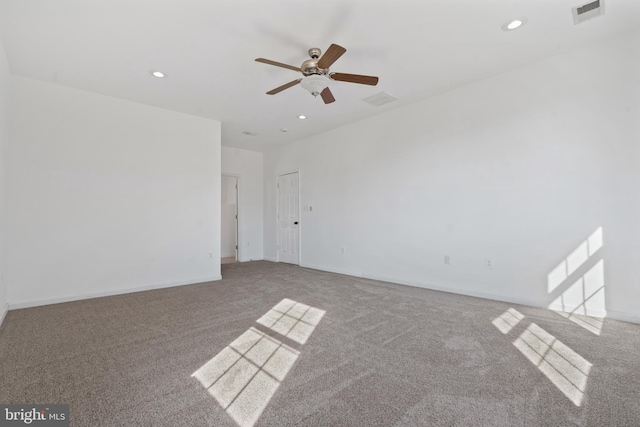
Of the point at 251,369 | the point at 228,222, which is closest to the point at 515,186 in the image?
the point at 251,369

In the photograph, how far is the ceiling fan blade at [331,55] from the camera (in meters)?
2.31

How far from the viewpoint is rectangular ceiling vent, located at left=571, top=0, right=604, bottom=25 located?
2445mm

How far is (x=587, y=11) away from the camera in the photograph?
2523 mm

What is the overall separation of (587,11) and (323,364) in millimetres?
3758

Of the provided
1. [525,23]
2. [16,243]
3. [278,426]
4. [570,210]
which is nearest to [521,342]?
[570,210]

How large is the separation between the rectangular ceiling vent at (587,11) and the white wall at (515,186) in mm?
596

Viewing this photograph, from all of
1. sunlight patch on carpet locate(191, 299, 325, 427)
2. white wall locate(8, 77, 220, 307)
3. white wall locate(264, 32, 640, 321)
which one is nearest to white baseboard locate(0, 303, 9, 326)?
white wall locate(8, 77, 220, 307)

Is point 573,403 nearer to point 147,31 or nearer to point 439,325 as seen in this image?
point 439,325

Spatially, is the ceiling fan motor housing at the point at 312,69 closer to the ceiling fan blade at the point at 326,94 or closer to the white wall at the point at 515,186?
the ceiling fan blade at the point at 326,94

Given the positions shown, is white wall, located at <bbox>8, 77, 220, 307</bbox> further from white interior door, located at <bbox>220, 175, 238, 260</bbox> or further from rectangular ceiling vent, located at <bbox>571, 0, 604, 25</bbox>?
rectangular ceiling vent, located at <bbox>571, 0, 604, 25</bbox>

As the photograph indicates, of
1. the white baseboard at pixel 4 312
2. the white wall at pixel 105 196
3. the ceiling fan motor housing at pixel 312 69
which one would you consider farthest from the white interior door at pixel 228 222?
the ceiling fan motor housing at pixel 312 69

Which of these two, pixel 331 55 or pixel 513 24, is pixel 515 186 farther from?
pixel 331 55

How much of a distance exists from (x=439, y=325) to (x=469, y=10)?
290cm

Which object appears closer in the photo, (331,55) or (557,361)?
(557,361)
